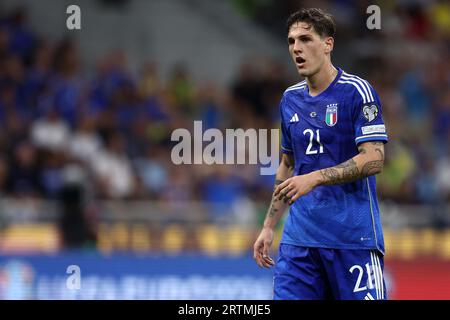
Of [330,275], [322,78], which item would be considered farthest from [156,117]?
[330,275]

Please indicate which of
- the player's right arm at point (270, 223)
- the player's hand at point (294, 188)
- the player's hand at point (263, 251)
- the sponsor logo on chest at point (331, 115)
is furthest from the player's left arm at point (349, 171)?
the player's hand at point (263, 251)

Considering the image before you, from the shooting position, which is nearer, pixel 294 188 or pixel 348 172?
pixel 294 188

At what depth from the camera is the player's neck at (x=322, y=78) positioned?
20.9 feet

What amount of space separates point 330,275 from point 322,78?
1209 millimetres

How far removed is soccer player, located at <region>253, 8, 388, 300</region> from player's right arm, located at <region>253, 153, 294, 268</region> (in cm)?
12

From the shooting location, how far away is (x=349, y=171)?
600 centimetres

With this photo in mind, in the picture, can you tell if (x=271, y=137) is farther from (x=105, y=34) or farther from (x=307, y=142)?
(x=307, y=142)

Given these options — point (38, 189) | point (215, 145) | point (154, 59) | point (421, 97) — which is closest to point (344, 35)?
point (421, 97)

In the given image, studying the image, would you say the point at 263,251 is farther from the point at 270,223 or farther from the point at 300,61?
the point at 300,61

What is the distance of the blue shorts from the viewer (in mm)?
6176

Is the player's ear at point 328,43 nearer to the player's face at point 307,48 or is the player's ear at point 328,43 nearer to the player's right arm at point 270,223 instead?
the player's face at point 307,48

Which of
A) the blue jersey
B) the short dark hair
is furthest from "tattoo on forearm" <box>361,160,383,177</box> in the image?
the short dark hair

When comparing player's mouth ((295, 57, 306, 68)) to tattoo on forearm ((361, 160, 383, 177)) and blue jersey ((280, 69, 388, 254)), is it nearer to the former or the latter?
blue jersey ((280, 69, 388, 254))

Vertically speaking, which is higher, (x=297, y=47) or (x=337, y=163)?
(x=297, y=47)
